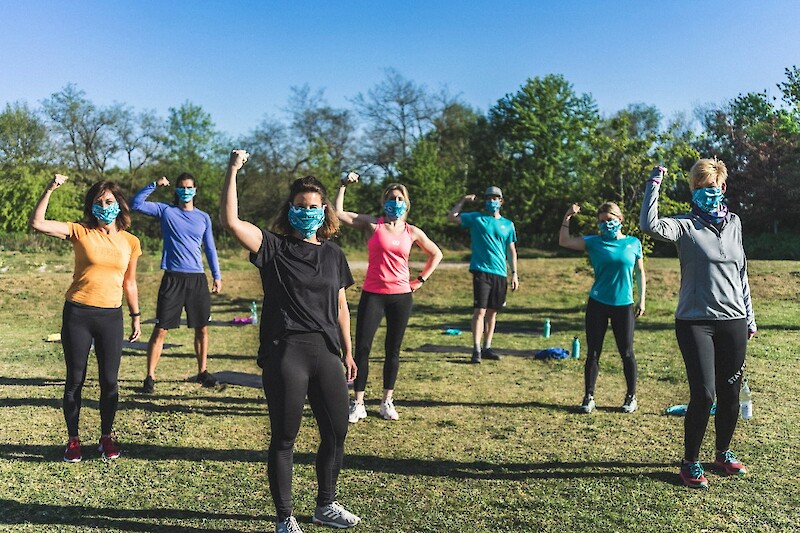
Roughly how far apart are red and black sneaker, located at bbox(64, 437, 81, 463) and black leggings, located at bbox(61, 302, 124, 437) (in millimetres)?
53

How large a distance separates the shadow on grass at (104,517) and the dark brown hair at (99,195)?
213 centimetres

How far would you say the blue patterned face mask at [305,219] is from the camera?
13.4ft

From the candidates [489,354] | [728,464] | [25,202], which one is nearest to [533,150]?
[25,202]

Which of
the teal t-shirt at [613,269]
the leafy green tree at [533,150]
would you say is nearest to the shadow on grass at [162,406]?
the teal t-shirt at [613,269]

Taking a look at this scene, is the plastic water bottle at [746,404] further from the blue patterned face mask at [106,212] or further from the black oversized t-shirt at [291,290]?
the blue patterned face mask at [106,212]

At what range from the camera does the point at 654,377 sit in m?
8.65

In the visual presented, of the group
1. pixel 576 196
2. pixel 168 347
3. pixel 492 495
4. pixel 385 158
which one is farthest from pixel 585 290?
pixel 385 158

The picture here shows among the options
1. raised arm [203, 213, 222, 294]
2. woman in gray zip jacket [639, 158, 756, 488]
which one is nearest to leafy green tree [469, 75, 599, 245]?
raised arm [203, 213, 222, 294]

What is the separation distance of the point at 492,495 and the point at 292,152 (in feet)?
131

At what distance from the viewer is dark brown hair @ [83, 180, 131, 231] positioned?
17.8 feet

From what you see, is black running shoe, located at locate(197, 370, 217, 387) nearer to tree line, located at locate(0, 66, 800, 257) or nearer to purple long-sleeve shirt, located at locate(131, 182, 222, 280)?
purple long-sleeve shirt, located at locate(131, 182, 222, 280)

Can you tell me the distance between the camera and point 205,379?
8.06 meters

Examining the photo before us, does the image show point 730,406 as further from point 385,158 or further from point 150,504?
point 385,158

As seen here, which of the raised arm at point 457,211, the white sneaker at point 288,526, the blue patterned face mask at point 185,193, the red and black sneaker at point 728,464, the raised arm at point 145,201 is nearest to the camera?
the white sneaker at point 288,526
